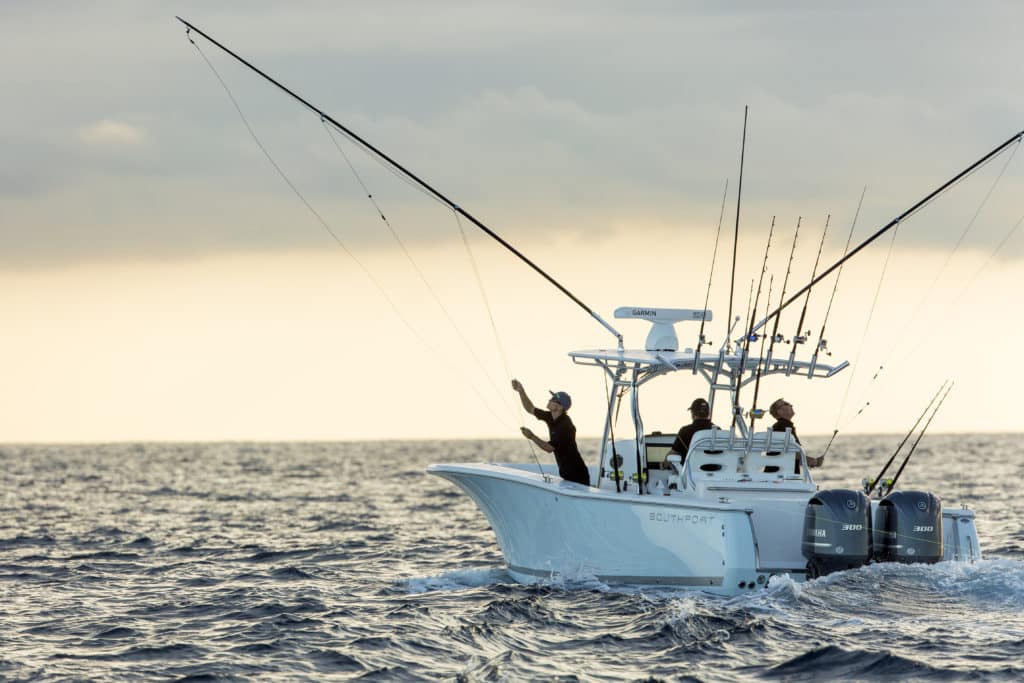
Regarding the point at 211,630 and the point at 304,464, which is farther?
the point at 304,464

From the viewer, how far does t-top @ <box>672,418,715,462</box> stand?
1559 centimetres

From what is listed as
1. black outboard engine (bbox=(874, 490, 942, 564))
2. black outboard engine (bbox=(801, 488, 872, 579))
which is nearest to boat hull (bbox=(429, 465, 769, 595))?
black outboard engine (bbox=(801, 488, 872, 579))

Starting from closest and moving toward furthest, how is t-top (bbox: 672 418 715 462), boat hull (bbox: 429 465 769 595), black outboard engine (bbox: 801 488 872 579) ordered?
black outboard engine (bbox: 801 488 872 579) → boat hull (bbox: 429 465 769 595) → t-top (bbox: 672 418 715 462)

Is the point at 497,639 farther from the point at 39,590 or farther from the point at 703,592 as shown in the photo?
the point at 39,590

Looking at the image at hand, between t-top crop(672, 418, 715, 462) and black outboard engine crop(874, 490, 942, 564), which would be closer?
black outboard engine crop(874, 490, 942, 564)

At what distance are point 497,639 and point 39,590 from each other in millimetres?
7398

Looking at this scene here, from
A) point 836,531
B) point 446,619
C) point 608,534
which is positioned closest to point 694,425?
point 608,534

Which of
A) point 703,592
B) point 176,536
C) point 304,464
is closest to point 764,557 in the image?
point 703,592

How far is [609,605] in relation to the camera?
46.5 feet

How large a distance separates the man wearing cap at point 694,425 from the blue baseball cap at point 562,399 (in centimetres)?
128

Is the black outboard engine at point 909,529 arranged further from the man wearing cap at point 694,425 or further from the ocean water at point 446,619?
the man wearing cap at point 694,425

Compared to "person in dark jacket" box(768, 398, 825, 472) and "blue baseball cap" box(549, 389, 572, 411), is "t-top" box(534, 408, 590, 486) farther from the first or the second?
"person in dark jacket" box(768, 398, 825, 472)

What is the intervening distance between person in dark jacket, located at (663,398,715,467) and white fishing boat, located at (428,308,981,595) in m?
0.28

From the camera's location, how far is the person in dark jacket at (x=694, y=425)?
1560cm
